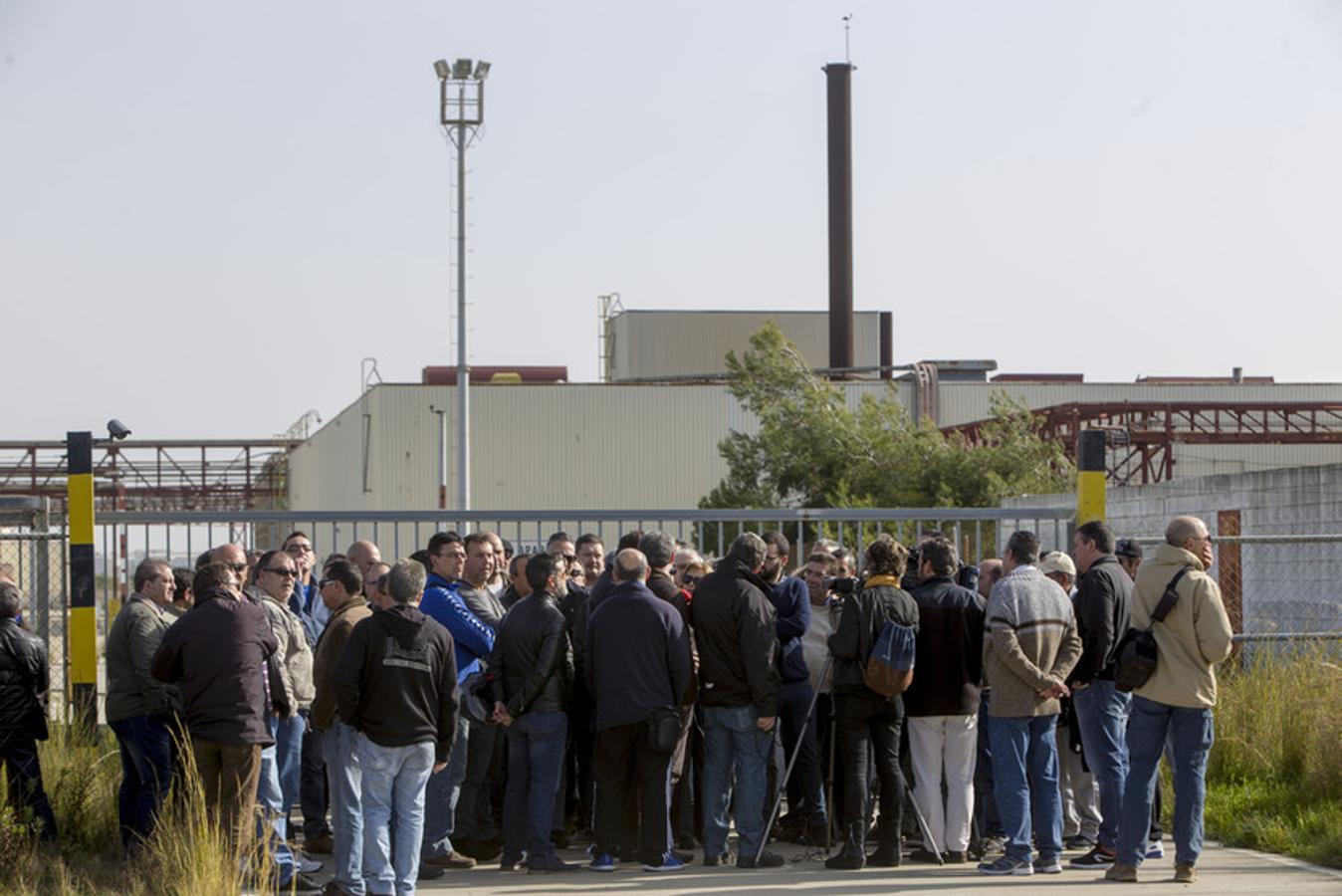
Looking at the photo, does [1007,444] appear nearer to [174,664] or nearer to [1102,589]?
[1102,589]

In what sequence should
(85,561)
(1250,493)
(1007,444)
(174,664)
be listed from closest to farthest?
(174,664), (85,561), (1250,493), (1007,444)

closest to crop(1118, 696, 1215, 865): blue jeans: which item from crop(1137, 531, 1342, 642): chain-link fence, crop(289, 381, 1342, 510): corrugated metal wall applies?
crop(1137, 531, 1342, 642): chain-link fence

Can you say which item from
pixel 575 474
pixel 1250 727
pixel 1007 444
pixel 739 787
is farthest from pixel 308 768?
pixel 575 474

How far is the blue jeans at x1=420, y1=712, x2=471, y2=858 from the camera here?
10.4 metres

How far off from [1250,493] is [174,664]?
49.6 ft

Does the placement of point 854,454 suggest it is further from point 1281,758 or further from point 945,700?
point 945,700

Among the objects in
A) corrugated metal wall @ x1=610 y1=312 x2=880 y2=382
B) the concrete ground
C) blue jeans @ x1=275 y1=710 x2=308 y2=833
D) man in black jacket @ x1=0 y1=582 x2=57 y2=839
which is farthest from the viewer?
corrugated metal wall @ x1=610 y1=312 x2=880 y2=382

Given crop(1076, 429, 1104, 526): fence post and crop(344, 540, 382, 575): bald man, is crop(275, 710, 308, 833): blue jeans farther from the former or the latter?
crop(1076, 429, 1104, 526): fence post

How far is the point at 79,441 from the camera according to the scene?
12156mm

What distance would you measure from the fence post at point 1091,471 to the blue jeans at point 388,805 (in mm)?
6026

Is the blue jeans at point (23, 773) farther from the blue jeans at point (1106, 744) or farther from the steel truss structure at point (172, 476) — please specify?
the steel truss structure at point (172, 476)

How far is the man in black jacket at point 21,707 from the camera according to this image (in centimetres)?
1011

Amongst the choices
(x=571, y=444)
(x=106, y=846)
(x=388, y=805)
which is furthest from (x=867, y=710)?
(x=571, y=444)

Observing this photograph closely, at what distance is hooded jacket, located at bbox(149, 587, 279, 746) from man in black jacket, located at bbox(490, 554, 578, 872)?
181cm
